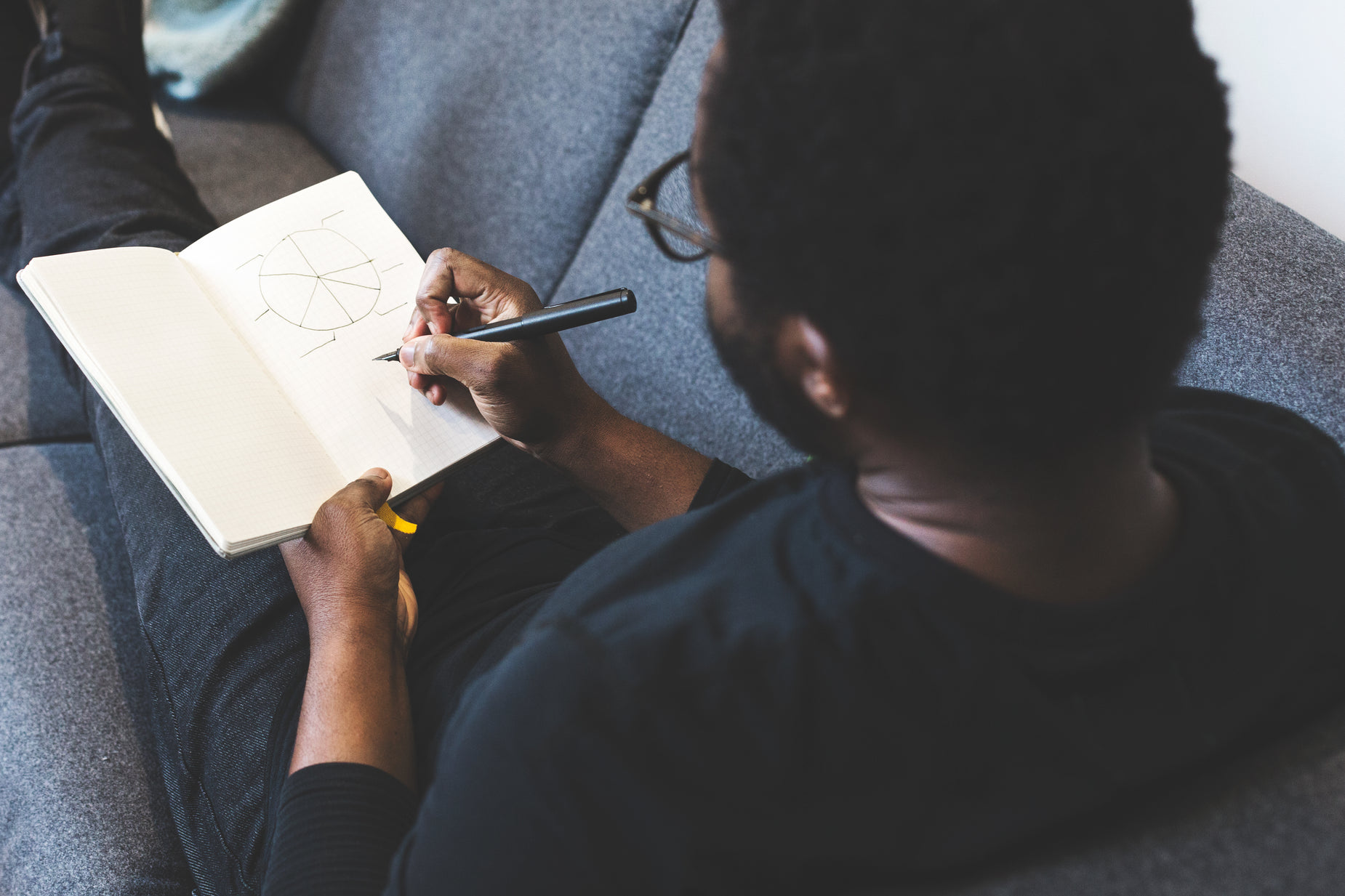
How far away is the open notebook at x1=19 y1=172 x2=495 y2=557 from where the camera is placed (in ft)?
2.60

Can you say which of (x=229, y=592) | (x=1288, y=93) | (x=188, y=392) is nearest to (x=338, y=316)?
(x=188, y=392)

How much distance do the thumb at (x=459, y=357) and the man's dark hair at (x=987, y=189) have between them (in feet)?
Result: 1.51

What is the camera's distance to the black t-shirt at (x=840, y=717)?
48 cm

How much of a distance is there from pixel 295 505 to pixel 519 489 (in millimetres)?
299

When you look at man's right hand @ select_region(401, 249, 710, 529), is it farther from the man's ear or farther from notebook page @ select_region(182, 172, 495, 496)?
the man's ear

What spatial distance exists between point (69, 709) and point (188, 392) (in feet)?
1.35

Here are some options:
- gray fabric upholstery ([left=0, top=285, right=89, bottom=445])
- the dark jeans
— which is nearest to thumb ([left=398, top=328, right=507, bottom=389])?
the dark jeans

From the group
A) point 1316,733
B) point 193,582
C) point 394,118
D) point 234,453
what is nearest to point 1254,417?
point 1316,733

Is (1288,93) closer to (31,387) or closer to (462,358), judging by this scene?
(462,358)

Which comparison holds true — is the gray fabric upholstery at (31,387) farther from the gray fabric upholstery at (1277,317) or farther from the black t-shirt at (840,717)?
the gray fabric upholstery at (1277,317)

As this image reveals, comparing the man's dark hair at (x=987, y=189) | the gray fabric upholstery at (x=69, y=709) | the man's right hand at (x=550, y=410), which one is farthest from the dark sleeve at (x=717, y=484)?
the gray fabric upholstery at (x=69, y=709)

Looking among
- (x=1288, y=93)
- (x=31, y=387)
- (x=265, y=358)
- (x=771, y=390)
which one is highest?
(x=1288, y=93)

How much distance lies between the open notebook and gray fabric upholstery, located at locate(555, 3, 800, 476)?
286 mm

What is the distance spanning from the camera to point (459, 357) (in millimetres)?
872
